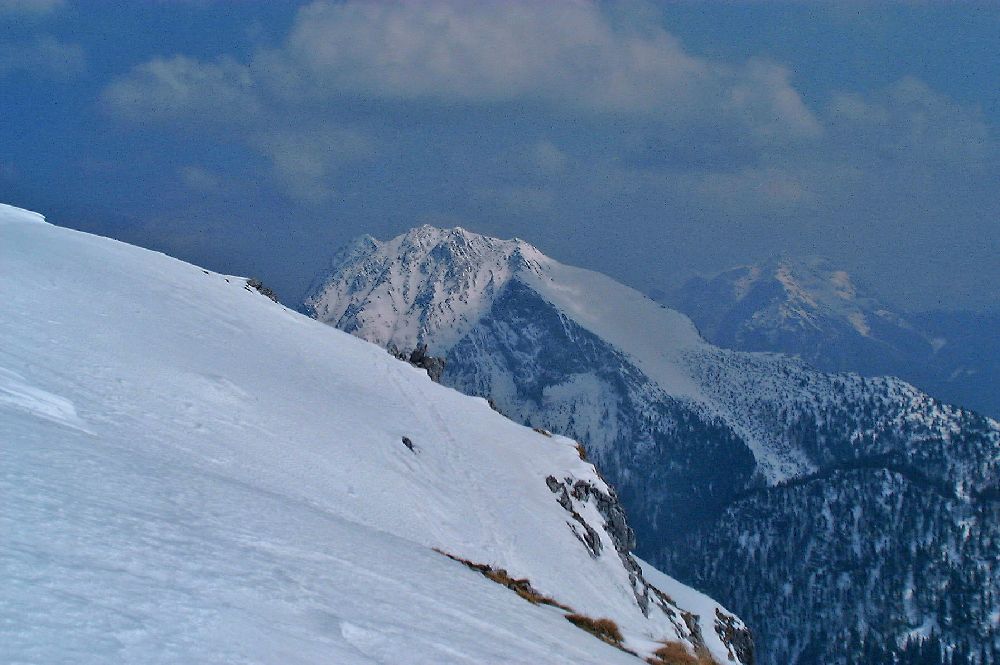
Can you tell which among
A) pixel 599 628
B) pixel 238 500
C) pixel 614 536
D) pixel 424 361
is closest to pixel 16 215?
pixel 424 361

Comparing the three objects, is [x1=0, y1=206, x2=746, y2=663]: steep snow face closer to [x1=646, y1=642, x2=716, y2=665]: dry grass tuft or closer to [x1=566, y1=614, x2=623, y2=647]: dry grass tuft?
[x1=646, y1=642, x2=716, y2=665]: dry grass tuft

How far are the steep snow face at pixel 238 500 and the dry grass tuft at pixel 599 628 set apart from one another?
138 cm

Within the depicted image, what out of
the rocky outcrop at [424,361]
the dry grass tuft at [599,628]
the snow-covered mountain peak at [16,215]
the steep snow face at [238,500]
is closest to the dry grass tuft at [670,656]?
the steep snow face at [238,500]

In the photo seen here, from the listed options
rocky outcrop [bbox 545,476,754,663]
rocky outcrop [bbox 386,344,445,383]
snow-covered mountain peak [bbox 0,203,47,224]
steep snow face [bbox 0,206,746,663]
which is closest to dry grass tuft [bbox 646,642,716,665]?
steep snow face [bbox 0,206,746,663]

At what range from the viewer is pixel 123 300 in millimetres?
41688

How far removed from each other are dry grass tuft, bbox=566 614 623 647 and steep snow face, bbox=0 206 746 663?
138 cm

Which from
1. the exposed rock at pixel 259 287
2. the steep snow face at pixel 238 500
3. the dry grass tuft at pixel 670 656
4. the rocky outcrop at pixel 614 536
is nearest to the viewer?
the steep snow face at pixel 238 500

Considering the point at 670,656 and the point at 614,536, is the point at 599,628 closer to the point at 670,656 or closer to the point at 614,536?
the point at 670,656

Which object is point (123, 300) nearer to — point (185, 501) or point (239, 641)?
point (185, 501)

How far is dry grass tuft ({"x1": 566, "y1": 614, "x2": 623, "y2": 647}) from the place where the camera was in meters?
25.4

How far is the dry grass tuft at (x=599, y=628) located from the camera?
2544 cm

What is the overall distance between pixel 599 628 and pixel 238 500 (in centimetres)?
1712

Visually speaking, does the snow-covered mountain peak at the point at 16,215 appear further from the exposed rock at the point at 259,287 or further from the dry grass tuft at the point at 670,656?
the dry grass tuft at the point at 670,656

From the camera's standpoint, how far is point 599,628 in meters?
28.4
